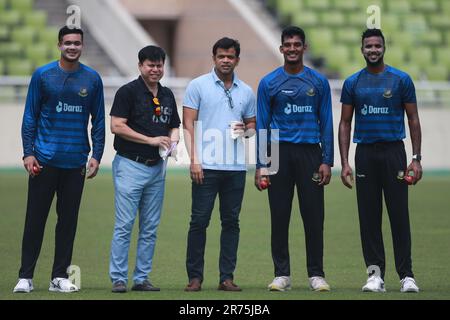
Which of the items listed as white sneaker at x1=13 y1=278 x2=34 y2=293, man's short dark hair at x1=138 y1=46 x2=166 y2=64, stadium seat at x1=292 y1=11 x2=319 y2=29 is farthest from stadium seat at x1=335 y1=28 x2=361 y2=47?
white sneaker at x1=13 y1=278 x2=34 y2=293

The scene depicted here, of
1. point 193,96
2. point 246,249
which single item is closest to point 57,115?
point 193,96

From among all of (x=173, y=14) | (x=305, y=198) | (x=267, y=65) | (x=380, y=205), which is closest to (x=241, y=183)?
(x=305, y=198)

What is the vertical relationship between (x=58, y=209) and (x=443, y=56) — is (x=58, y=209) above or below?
A: below

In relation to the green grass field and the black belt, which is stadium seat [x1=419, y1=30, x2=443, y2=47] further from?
the black belt

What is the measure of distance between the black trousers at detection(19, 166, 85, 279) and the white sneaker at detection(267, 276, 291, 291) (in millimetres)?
1713

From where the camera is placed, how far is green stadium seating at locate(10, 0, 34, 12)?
29.0 metres

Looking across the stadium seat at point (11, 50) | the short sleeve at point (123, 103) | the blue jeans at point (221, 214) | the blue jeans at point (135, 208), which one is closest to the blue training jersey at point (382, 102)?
the blue jeans at point (221, 214)

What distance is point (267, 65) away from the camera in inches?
1137

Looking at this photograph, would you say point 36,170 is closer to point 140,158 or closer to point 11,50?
point 140,158

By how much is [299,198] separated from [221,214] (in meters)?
0.68

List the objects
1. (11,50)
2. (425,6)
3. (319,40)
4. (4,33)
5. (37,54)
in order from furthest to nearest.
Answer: (425,6) → (319,40) → (4,33) → (11,50) → (37,54)

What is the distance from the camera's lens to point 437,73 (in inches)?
1174
